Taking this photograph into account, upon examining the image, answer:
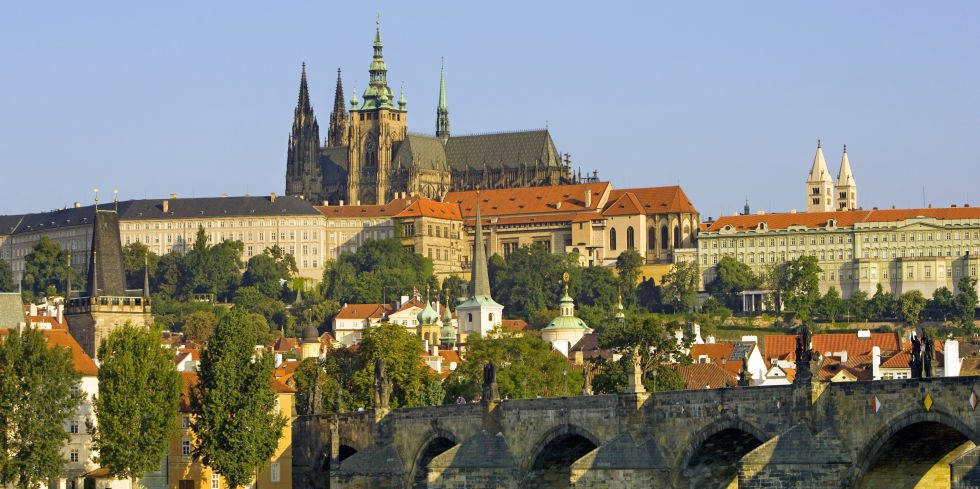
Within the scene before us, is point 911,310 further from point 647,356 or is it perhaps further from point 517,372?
point 647,356

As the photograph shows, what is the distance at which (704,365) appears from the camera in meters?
104

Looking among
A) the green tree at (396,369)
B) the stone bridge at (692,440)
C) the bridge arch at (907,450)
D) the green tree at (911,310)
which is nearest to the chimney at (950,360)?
the green tree at (396,369)

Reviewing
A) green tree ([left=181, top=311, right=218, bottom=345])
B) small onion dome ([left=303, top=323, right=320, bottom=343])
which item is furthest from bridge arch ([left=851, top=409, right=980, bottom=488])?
green tree ([left=181, top=311, right=218, bottom=345])

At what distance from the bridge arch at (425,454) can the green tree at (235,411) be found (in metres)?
9.44

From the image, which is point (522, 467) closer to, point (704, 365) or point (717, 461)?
point (717, 461)

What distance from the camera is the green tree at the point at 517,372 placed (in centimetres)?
9506

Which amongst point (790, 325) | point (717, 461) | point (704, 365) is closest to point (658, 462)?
point (717, 461)

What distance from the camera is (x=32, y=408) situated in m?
74.7

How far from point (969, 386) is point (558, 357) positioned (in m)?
62.5

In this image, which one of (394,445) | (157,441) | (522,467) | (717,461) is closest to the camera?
(717,461)

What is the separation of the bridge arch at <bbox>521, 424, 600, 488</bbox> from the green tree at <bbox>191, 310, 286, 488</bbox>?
17.0 meters

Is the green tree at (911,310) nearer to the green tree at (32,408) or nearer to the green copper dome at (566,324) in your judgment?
the green copper dome at (566,324)

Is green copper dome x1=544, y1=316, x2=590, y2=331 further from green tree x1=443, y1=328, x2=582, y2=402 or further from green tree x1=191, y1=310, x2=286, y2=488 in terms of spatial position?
green tree x1=191, y1=310, x2=286, y2=488

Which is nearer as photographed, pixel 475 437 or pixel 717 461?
pixel 717 461
